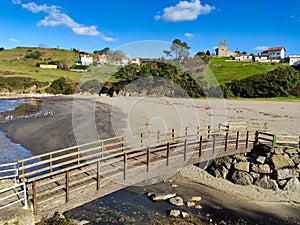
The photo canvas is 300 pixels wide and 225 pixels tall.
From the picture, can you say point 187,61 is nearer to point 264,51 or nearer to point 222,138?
point 222,138

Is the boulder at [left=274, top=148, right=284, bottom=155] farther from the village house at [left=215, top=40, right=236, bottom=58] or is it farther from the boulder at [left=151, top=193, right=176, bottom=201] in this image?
the village house at [left=215, top=40, right=236, bottom=58]

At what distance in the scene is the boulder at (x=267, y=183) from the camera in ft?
47.1

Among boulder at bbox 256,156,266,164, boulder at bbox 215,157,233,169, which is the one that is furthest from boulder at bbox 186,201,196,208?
boulder at bbox 256,156,266,164

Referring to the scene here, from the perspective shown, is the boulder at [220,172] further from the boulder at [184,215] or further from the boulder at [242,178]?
the boulder at [184,215]

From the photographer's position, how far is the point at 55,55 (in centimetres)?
13588

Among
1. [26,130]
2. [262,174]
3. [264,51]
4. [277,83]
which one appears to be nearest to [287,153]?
[262,174]

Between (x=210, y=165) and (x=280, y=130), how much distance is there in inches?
440

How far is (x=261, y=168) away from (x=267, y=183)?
0.93m

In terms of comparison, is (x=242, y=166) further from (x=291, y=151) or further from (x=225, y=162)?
(x=291, y=151)

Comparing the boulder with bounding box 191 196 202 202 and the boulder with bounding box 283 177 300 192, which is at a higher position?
the boulder with bounding box 283 177 300 192

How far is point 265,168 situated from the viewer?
14.8 metres

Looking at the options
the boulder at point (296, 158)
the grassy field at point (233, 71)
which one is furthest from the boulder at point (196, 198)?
the grassy field at point (233, 71)

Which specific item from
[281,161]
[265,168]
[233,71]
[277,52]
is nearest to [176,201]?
[265,168]

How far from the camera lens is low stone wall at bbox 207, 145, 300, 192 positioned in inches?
569
